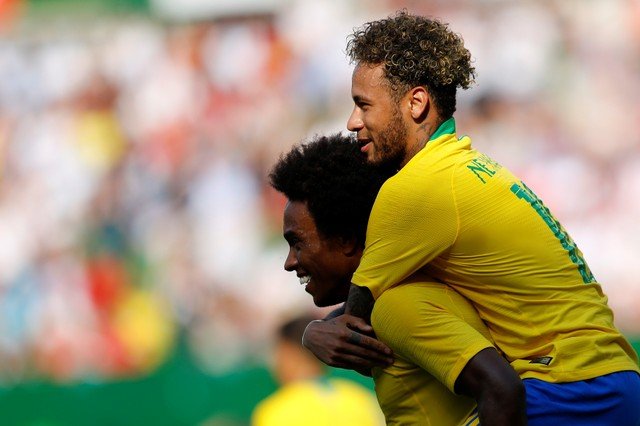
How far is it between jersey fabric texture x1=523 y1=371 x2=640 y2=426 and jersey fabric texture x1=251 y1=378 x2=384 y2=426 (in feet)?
8.43

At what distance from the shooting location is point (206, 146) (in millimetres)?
8492

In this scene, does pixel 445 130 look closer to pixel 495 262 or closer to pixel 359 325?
pixel 495 262

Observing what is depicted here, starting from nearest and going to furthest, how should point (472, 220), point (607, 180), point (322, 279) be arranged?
point (472, 220), point (322, 279), point (607, 180)

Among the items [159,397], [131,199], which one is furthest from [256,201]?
[159,397]

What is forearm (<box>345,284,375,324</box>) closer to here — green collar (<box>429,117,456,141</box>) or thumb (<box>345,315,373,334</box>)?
thumb (<box>345,315,373,334</box>)

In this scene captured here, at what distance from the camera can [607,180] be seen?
8.02 metres

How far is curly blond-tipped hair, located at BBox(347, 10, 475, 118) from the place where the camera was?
11.3 feet

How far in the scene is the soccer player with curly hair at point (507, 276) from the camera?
310 cm

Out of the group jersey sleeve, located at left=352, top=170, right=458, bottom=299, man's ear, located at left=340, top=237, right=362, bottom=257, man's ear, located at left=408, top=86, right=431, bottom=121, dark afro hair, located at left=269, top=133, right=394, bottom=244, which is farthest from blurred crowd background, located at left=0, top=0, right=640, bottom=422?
jersey sleeve, located at left=352, top=170, right=458, bottom=299

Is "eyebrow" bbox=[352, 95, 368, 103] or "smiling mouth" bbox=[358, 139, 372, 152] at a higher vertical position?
"eyebrow" bbox=[352, 95, 368, 103]

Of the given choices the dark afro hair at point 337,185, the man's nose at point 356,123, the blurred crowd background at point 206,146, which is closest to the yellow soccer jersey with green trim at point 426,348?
the dark afro hair at point 337,185

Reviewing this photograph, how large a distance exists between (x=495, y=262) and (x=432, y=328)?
0.27 metres

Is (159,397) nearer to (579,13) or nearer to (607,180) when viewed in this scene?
(607,180)

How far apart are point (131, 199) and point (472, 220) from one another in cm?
573
